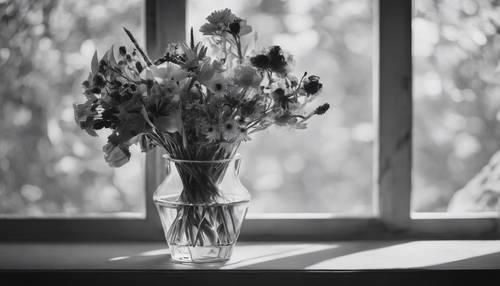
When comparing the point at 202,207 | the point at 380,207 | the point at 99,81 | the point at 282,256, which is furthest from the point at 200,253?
the point at 380,207

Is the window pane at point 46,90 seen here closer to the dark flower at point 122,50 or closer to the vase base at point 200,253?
the vase base at point 200,253

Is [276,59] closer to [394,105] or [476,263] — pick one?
[394,105]

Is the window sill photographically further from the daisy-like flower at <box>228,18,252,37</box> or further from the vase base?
the daisy-like flower at <box>228,18,252,37</box>

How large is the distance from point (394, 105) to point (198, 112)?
639 mm

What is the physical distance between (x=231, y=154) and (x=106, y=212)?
0.55m

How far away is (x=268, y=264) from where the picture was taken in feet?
4.37

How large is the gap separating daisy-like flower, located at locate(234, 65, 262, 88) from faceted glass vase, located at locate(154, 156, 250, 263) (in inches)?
7.8

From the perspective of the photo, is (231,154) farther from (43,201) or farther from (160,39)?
(43,201)

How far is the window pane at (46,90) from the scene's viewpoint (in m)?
1.60

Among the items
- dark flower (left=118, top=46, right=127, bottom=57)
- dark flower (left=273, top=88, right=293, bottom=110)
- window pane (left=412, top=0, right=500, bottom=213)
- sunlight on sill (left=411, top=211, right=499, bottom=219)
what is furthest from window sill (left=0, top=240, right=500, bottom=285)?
dark flower (left=118, top=46, right=127, bottom=57)

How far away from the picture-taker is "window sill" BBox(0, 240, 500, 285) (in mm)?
1270

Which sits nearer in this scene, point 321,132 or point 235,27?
point 235,27

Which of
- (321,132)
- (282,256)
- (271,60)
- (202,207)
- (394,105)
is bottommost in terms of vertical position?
(282,256)

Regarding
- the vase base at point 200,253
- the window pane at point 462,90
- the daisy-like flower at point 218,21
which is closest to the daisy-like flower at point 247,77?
the daisy-like flower at point 218,21
